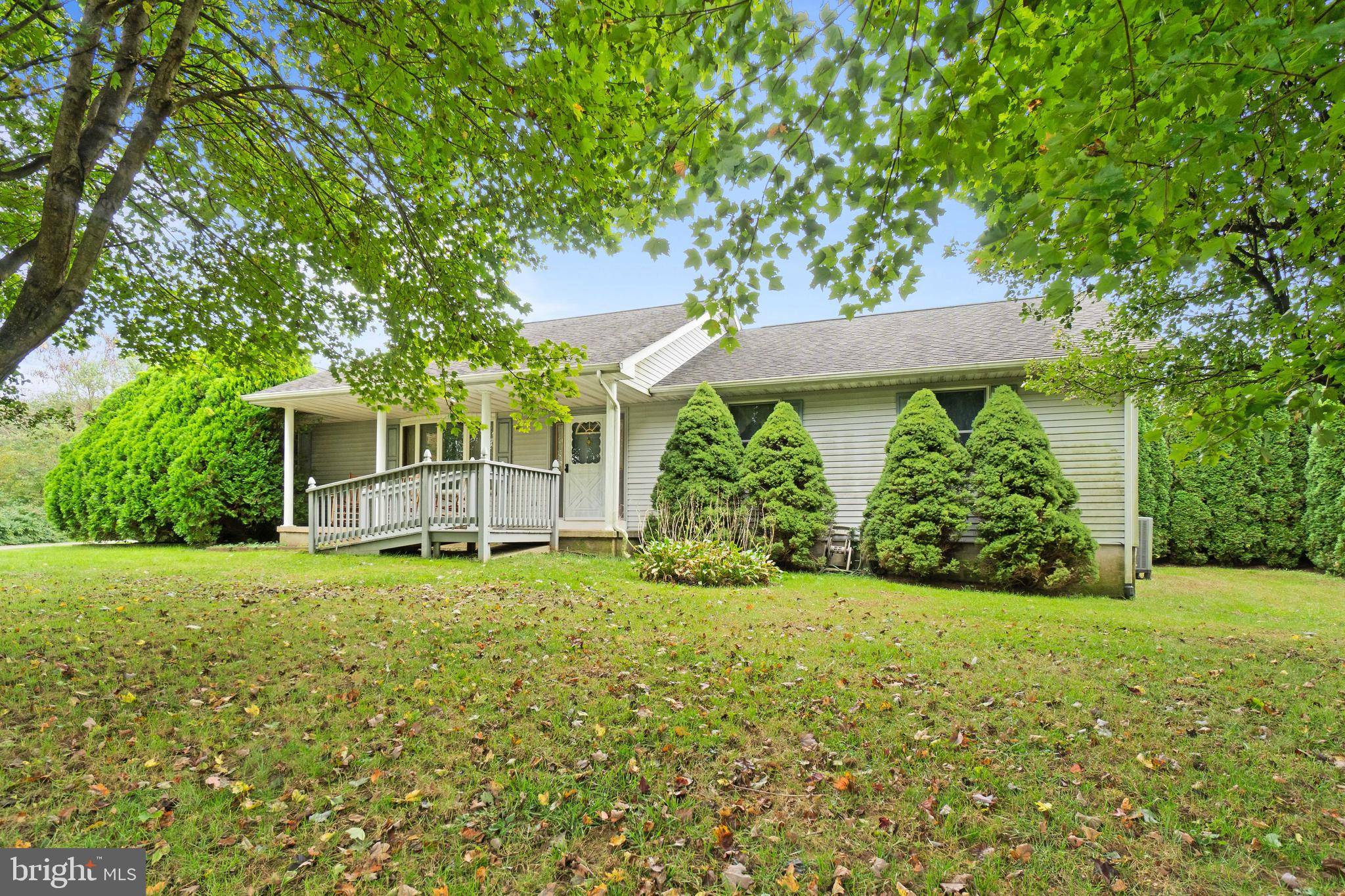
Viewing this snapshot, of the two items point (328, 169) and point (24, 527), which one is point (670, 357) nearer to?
point (328, 169)

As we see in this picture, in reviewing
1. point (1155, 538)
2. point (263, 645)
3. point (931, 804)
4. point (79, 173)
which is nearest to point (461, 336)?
point (79, 173)

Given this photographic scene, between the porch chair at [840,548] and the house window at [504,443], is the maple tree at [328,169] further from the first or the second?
the house window at [504,443]

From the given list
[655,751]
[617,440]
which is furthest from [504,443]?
[655,751]

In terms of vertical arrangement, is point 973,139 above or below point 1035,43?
below

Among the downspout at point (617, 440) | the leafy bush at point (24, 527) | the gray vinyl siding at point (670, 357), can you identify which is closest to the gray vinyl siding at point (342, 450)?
the downspout at point (617, 440)

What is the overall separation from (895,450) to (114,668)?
9.54 m

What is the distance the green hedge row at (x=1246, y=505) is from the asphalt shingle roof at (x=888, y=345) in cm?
372

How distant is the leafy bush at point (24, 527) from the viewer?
18.0m

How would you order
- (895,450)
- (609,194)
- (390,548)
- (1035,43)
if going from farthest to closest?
(390,548), (895,450), (609,194), (1035,43)

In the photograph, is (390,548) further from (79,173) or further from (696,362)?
(79,173)

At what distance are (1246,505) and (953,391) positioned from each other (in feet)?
26.5

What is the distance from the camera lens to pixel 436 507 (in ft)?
34.2

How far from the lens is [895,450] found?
986 centimetres

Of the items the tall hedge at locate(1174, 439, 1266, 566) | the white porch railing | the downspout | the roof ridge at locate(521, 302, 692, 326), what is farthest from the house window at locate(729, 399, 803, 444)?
the tall hedge at locate(1174, 439, 1266, 566)
